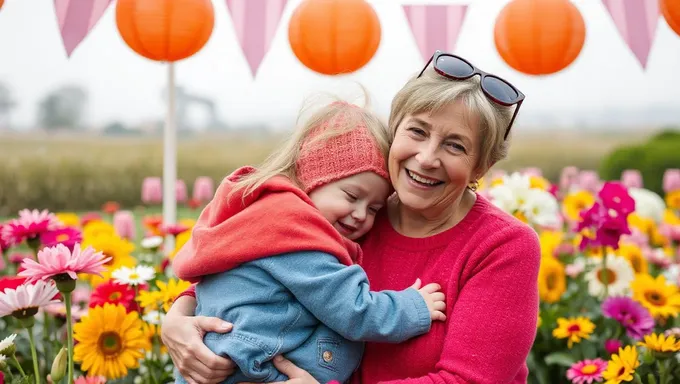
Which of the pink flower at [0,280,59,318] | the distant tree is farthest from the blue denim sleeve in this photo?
the distant tree

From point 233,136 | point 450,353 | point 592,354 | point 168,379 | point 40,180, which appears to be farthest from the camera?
point 233,136

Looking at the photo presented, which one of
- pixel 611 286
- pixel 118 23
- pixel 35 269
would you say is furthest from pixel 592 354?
pixel 118 23

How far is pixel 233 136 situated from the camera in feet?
34.3

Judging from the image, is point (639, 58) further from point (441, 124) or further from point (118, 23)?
point (118, 23)

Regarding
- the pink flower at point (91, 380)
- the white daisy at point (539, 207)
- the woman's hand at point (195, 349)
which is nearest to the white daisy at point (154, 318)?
the pink flower at point (91, 380)

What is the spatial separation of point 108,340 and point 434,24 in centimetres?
194

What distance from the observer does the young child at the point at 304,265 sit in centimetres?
176

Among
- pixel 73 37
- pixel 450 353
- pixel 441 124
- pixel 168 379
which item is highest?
pixel 441 124

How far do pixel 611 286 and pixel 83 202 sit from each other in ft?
24.4

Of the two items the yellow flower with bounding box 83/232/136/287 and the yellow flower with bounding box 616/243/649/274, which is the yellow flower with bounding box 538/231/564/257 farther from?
the yellow flower with bounding box 83/232/136/287

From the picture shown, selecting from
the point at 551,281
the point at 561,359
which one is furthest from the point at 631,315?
the point at 551,281

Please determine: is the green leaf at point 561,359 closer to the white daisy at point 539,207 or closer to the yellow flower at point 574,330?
the yellow flower at point 574,330

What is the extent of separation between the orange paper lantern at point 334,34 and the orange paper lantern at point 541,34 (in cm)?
54

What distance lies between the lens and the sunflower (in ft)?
7.32
